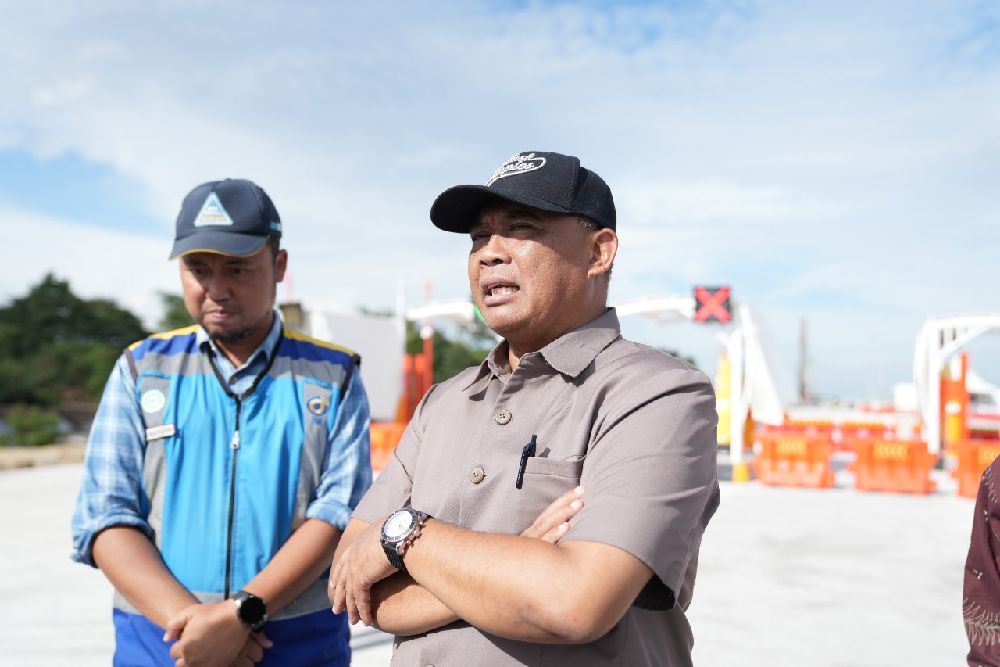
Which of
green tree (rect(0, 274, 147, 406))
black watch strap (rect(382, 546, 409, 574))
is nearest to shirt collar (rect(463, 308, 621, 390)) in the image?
black watch strap (rect(382, 546, 409, 574))

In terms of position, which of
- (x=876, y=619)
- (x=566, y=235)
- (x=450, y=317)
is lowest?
(x=876, y=619)

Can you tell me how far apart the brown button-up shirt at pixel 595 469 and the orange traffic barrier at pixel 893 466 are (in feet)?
40.1

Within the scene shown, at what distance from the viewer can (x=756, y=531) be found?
9.45 metres

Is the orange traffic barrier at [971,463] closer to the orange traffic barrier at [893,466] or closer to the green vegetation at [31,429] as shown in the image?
the orange traffic barrier at [893,466]

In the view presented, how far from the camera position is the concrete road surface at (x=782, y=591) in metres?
5.28

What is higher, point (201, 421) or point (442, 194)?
point (442, 194)

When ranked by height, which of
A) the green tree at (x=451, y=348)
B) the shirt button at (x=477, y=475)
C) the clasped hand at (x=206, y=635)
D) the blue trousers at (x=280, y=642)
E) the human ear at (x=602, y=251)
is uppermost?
the human ear at (x=602, y=251)

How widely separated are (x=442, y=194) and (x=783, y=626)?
5.19 m

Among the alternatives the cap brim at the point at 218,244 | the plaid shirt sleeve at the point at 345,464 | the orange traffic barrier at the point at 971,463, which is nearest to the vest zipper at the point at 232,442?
the plaid shirt sleeve at the point at 345,464

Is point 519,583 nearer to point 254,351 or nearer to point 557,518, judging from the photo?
point 557,518

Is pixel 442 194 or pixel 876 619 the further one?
pixel 876 619

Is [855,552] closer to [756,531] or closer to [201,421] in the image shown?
[756,531]

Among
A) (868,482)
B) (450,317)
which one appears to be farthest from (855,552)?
(450,317)

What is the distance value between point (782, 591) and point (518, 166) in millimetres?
Result: 6141
